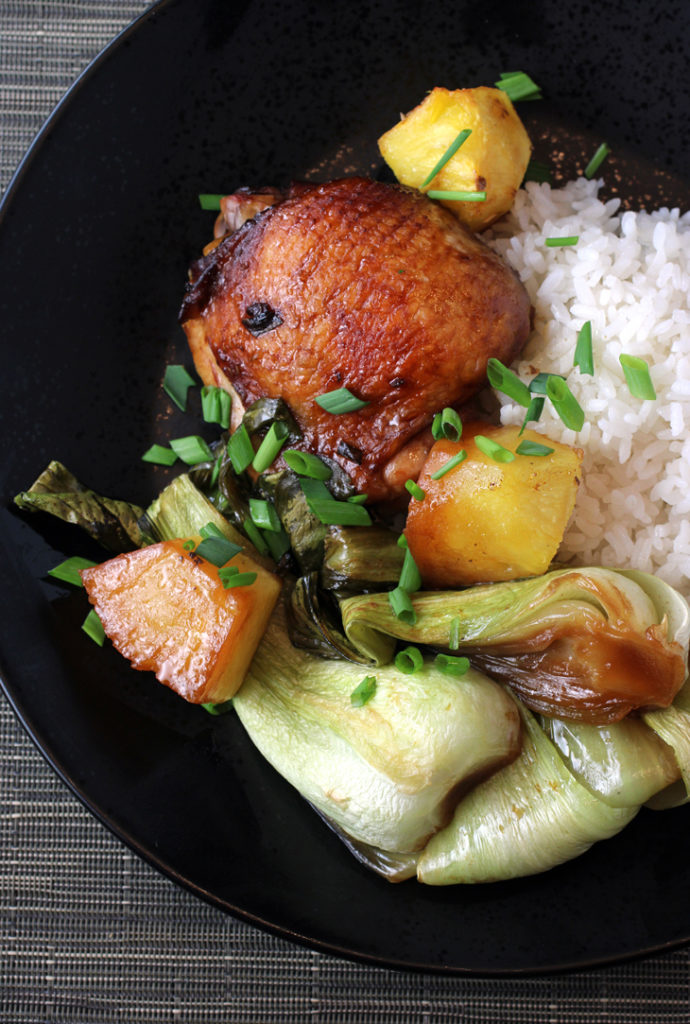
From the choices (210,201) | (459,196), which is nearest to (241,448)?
(210,201)

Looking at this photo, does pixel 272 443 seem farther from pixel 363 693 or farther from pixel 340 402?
pixel 363 693

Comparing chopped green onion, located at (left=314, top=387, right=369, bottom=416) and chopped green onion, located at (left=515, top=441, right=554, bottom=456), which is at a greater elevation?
chopped green onion, located at (left=314, top=387, right=369, bottom=416)

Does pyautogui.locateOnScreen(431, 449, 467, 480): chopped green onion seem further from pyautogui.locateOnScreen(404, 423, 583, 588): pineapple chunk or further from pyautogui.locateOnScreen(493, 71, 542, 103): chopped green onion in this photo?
pyautogui.locateOnScreen(493, 71, 542, 103): chopped green onion

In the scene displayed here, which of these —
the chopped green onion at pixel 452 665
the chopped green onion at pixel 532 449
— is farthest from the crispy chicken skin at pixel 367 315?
the chopped green onion at pixel 452 665

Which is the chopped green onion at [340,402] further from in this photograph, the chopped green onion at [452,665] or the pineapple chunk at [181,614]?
the chopped green onion at [452,665]

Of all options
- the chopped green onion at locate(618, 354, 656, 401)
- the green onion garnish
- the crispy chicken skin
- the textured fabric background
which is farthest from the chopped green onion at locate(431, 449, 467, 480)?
the textured fabric background
